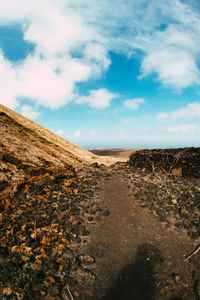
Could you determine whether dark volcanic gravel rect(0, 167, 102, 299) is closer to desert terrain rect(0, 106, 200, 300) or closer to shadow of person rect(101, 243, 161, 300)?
desert terrain rect(0, 106, 200, 300)

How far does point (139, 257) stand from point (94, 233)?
79.5 inches

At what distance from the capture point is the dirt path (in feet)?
15.2

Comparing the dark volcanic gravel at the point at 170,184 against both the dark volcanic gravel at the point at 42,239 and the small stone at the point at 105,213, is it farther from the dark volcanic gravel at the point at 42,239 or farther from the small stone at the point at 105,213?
the dark volcanic gravel at the point at 42,239

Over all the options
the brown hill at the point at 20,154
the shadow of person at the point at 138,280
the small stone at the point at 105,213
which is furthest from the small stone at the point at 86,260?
the brown hill at the point at 20,154

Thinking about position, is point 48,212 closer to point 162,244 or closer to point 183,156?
point 162,244

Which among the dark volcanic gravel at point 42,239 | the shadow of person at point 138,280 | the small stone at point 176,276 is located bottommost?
the shadow of person at point 138,280

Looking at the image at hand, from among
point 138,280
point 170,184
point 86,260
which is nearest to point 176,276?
point 138,280

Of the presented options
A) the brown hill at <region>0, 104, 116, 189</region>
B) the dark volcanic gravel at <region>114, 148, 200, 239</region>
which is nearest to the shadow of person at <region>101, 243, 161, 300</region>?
the dark volcanic gravel at <region>114, 148, 200, 239</region>

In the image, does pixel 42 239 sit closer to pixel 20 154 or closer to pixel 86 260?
pixel 86 260

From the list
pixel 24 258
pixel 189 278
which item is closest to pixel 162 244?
pixel 189 278

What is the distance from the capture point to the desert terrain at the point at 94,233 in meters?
4.66

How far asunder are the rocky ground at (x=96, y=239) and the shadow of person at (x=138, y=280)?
0.03m

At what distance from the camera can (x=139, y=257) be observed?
5.68m

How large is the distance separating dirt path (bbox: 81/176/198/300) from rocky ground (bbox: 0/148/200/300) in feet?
0.09
